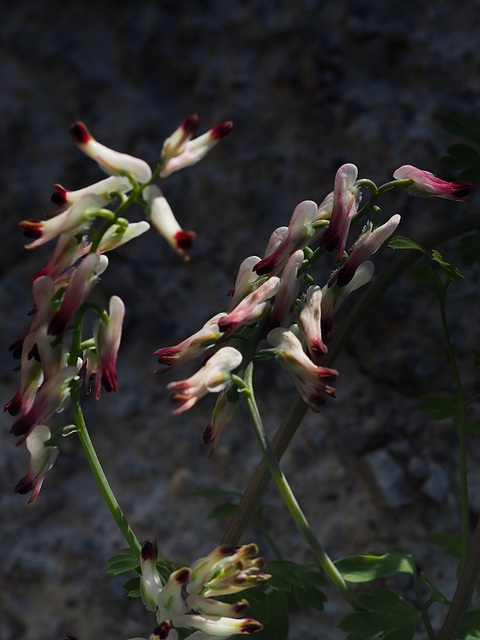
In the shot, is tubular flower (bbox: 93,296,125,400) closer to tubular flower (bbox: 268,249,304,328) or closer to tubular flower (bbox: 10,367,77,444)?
tubular flower (bbox: 10,367,77,444)

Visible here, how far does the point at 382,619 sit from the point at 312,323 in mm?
405

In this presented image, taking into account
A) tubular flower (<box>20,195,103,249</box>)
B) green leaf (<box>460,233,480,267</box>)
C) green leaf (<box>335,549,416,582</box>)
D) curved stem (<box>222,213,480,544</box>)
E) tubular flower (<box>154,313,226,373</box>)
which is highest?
tubular flower (<box>20,195,103,249</box>)

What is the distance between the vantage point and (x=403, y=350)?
5.13 ft

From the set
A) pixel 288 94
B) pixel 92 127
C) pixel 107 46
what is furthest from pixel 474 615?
pixel 107 46

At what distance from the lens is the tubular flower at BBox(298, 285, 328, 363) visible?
0.66m

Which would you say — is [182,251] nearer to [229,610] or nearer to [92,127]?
[229,610]

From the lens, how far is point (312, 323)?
0.68m

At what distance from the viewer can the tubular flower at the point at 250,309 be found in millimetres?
644

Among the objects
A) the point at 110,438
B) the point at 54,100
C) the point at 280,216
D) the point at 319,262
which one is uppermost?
the point at 54,100

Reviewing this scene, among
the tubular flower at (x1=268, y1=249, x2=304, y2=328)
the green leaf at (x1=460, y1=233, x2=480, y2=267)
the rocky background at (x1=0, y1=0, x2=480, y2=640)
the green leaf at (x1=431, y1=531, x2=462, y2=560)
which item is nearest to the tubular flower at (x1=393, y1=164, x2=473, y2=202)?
the tubular flower at (x1=268, y1=249, x2=304, y2=328)

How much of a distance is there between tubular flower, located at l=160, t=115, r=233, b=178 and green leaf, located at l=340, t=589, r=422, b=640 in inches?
22.4

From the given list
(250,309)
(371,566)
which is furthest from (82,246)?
(371,566)

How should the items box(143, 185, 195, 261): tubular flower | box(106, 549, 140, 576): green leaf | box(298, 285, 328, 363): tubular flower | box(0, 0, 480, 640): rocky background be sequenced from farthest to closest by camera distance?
box(0, 0, 480, 640): rocky background → box(106, 549, 140, 576): green leaf → box(298, 285, 328, 363): tubular flower → box(143, 185, 195, 261): tubular flower

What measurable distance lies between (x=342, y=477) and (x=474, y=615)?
2.17 ft
